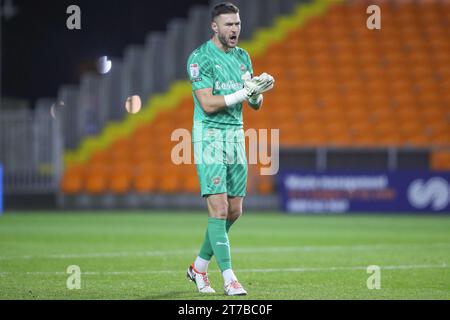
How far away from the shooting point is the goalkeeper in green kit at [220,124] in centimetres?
741

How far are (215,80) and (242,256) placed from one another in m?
3.64

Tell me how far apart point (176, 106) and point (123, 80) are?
1.74m

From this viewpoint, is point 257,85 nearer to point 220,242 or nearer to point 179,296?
point 220,242

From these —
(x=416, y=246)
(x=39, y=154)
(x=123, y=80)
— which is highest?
(x=123, y=80)

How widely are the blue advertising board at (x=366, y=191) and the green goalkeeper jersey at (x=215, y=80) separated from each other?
11860 mm

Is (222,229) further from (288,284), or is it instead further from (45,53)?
(45,53)

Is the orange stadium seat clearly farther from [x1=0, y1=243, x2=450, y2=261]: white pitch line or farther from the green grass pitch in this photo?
[x1=0, y1=243, x2=450, y2=261]: white pitch line

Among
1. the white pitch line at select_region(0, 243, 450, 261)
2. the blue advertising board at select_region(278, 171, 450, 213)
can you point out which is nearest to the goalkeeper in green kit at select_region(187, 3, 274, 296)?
the white pitch line at select_region(0, 243, 450, 261)

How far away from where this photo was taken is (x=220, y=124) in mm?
7605

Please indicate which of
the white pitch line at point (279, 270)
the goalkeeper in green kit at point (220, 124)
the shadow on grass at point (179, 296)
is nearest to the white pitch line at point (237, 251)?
the white pitch line at point (279, 270)

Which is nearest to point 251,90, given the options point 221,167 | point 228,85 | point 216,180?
point 228,85
